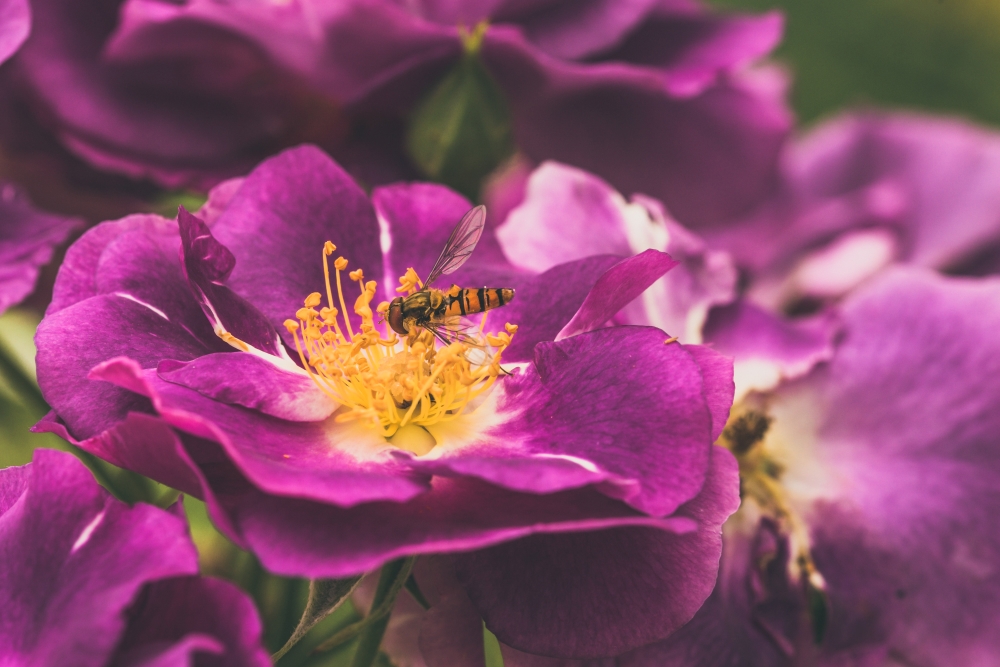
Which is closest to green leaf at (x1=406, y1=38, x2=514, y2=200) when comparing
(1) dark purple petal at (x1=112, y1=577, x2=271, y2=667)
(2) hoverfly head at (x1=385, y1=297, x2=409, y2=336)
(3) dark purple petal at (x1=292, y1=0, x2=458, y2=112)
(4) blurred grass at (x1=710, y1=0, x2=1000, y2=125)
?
(3) dark purple petal at (x1=292, y1=0, x2=458, y2=112)

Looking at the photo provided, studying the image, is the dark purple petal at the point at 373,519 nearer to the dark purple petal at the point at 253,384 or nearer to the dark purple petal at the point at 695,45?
the dark purple petal at the point at 253,384

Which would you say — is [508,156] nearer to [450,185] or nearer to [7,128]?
[450,185]

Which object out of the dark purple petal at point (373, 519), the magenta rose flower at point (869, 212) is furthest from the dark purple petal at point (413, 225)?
the magenta rose flower at point (869, 212)

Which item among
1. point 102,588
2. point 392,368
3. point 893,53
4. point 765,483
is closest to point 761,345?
point 765,483

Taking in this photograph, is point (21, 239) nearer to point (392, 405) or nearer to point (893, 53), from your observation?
point (392, 405)

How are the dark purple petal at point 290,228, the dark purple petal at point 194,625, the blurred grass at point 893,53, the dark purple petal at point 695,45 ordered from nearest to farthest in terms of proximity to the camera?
1. the dark purple petal at point 194,625
2. the dark purple petal at point 290,228
3. the dark purple petal at point 695,45
4. the blurred grass at point 893,53
